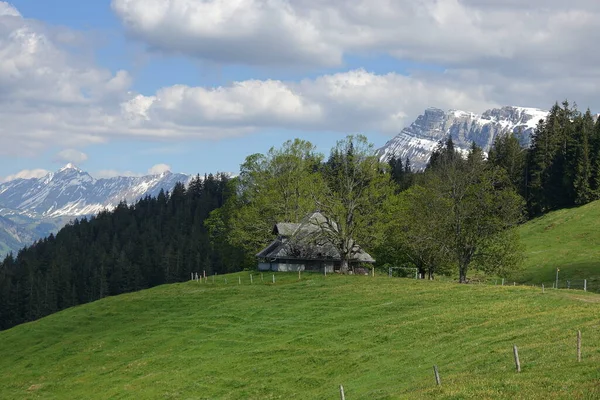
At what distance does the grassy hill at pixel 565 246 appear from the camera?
83375 mm

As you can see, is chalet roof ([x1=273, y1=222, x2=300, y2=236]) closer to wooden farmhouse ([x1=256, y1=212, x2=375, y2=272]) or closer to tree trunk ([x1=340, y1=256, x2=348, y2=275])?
wooden farmhouse ([x1=256, y1=212, x2=375, y2=272])

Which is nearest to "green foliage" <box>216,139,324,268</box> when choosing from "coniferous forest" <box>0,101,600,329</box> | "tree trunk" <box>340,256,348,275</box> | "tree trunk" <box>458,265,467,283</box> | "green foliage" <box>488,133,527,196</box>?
"coniferous forest" <box>0,101,600,329</box>

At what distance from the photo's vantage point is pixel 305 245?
3703 inches

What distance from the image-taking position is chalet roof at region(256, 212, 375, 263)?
92.4 meters

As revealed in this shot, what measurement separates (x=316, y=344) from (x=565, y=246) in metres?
A: 58.8

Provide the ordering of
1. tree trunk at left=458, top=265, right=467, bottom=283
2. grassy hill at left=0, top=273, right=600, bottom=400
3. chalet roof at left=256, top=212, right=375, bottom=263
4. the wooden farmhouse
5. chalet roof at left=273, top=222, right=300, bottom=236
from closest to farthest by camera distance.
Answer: grassy hill at left=0, top=273, right=600, bottom=400 < tree trunk at left=458, top=265, right=467, bottom=283 < chalet roof at left=256, top=212, right=375, bottom=263 < the wooden farmhouse < chalet roof at left=273, top=222, right=300, bottom=236

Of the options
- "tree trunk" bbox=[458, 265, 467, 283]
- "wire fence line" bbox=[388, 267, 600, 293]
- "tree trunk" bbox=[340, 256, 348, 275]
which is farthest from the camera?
"tree trunk" bbox=[340, 256, 348, 275]

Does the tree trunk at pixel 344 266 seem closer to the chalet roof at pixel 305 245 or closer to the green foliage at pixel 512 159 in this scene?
the chalet roof at pixel 305 245

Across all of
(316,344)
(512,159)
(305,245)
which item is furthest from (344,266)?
(512,159)

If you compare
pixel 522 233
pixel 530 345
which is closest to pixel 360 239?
pixel 522 233

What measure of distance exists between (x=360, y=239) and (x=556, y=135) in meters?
62.5

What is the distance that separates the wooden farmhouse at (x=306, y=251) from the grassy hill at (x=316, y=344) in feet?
33.6

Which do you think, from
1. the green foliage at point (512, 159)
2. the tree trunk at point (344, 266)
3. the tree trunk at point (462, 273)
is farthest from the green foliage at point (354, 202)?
the green foliage at point (512, 159)

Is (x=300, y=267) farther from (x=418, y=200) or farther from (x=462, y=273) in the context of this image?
(x=462, y=273)
